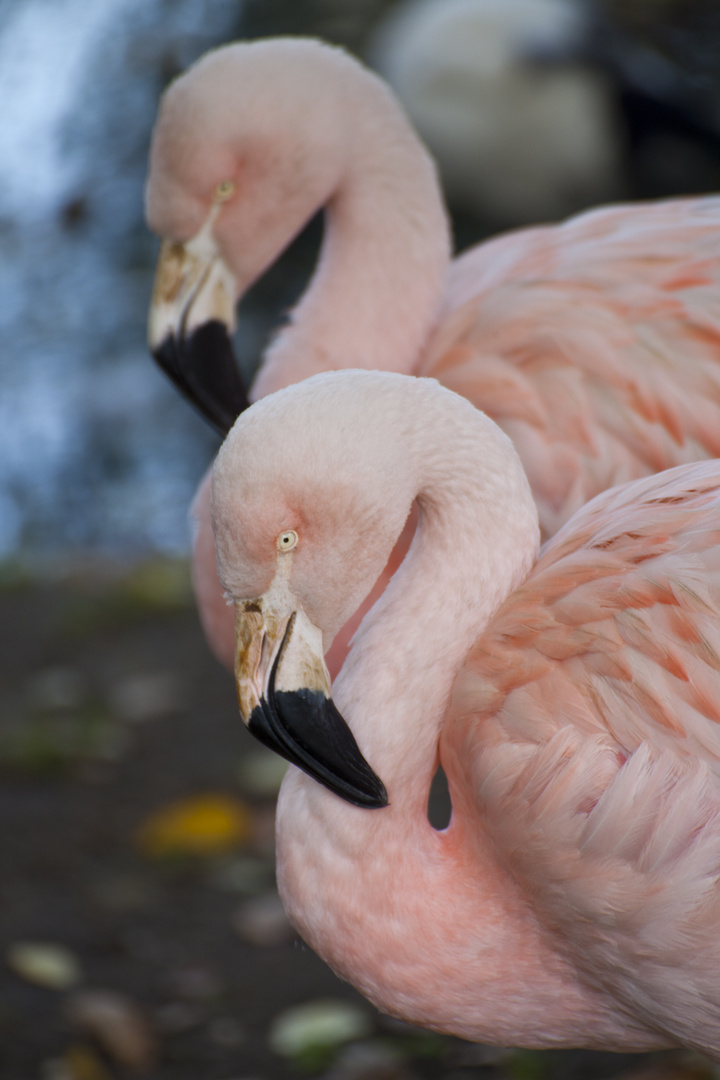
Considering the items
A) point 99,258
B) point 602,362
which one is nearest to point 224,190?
point 602,362

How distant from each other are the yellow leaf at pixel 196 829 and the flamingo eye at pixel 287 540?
5.63 feet

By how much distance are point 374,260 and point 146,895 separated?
5.44ft

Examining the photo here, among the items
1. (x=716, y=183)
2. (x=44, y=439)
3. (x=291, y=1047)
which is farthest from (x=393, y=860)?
(x=716, y=183)

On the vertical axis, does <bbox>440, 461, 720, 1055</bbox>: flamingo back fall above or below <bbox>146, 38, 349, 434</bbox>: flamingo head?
below

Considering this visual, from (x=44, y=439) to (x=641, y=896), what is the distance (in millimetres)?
4481

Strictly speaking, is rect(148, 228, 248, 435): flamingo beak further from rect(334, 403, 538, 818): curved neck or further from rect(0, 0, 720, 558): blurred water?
rect(0, 0, 720, 558): blurred water

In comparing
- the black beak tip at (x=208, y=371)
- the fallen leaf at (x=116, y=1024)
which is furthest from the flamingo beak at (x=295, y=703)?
the fallen leaf at (x=116, y=1024)

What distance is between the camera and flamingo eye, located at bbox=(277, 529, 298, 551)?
1.78m

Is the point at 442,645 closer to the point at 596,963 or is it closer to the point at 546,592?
the point at 546,592

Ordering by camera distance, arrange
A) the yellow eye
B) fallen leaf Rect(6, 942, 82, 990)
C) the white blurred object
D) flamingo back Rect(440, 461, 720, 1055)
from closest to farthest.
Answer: flamingo back Rect(440, 461, 720, 1055) < the yellow eye < fallen leaf Rect(6, 942, 82, 990) < the white blurred object

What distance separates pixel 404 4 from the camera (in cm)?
881

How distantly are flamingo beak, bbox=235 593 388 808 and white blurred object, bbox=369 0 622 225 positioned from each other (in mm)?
5655

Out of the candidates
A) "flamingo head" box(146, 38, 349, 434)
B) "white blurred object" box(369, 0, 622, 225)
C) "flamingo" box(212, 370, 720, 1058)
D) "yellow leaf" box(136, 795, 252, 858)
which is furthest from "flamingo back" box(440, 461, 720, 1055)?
"white blurred object" box(369, 0, 622, 225)

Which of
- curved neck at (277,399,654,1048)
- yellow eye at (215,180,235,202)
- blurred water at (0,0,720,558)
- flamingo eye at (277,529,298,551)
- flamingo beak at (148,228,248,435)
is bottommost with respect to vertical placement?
blurred water at (0,0,720,558)
